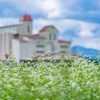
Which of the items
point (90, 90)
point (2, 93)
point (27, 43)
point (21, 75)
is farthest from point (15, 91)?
point (27, 43)

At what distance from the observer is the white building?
22.1 meters

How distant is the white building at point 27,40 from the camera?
872 inches

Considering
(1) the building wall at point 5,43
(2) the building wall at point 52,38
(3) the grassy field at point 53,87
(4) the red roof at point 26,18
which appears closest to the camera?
(3) the grassy field at point 53,87

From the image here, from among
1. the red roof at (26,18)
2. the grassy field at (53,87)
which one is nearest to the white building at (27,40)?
the red roof at (26,18)

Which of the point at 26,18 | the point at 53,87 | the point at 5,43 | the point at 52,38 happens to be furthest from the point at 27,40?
the point at 53,87

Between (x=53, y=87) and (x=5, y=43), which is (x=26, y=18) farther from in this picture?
(x=53, y=87)

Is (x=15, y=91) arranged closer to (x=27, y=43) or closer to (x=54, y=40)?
(x=27, y=43)

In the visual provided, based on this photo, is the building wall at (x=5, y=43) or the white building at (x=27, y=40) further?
the building wall at (x=5, y=43)

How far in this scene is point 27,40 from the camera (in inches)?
869

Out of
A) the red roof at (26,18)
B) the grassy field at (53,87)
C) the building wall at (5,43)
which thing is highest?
the red roof at (26,18)

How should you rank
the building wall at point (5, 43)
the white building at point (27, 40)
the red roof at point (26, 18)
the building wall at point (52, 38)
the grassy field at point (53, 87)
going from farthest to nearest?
the building wall at point (5, 43)
the red roof at point (26, 18)
the building wall at point (52, 38)
the white building at point (27, 40)
the grassy field at point (53, 87)

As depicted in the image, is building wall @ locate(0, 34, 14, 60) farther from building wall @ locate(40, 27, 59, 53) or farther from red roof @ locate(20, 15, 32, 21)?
building wall @ locate(40, 27, 59, 53)

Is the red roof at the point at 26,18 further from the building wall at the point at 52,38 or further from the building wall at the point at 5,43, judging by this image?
the building wall at the point at 5,43

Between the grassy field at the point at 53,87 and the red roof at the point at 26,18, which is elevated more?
the red roof at the point at 26,18
